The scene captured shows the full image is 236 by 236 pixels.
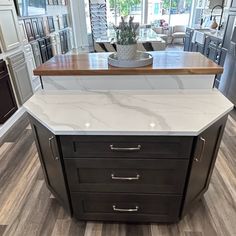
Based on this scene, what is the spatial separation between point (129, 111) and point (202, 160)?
53cm

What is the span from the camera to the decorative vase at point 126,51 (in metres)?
1.38

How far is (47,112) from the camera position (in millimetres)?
1197

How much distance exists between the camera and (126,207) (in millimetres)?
1336

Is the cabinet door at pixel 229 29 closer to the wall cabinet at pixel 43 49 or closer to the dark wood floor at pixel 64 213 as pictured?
the dark wood floor at pixel 64 213

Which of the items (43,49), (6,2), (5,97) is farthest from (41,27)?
(5,97)

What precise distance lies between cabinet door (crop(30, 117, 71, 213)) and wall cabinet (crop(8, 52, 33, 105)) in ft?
6.09

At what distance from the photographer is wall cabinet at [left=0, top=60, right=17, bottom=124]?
2543 mm

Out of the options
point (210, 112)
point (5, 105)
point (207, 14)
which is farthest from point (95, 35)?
point (210, 112)

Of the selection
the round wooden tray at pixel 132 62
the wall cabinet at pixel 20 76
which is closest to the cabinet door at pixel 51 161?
the round wooden tray at pixel 132 62

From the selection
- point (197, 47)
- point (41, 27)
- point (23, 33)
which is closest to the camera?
point (23, 33)

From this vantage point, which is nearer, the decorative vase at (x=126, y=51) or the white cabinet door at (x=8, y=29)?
the decorative vase at (x=126, y=51)

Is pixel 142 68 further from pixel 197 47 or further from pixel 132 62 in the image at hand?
pixel 197 47

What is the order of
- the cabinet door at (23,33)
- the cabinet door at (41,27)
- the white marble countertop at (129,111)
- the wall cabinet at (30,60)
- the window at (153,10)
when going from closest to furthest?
the white marble countertop at (129,111) < the cabinet door at (23,33) < the wall cabinet at (30,60) < the cabinet door at (41,27) < the window at (153,10)

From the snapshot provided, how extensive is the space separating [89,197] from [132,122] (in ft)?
1.95
